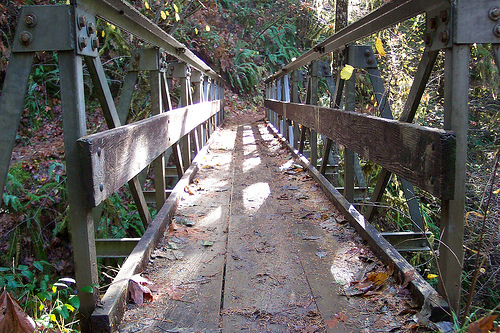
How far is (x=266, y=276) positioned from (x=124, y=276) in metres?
0.75

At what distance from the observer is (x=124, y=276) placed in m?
2.12

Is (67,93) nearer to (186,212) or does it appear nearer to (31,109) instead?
(186,212)

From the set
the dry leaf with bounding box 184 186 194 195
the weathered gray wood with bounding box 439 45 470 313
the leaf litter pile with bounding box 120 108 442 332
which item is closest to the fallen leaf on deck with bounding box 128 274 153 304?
the leaf litter pile with bounding box 120 108 442 332

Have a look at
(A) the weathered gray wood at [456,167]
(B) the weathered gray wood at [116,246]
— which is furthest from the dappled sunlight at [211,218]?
(A) the weathered gray wood at [456,167]

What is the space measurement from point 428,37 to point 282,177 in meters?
3.31

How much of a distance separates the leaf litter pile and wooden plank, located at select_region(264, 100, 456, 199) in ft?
1.75

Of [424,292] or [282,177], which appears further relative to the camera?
[282,177]

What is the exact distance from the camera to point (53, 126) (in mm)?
9578

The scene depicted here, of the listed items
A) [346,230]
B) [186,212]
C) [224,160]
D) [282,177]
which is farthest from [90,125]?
[346,230]

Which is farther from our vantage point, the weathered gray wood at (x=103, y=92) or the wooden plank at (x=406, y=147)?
the weathered gray wood at (x=103, y=92)

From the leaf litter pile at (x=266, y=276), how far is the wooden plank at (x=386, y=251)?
0.05 meters

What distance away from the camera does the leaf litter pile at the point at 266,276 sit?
1.91m

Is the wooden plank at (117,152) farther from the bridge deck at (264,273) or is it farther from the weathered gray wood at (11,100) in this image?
the bridge deck at (264,273)

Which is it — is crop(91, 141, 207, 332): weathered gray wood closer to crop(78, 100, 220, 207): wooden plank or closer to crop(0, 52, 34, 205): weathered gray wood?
crop(78, 100, 220, 207): wooden plank
